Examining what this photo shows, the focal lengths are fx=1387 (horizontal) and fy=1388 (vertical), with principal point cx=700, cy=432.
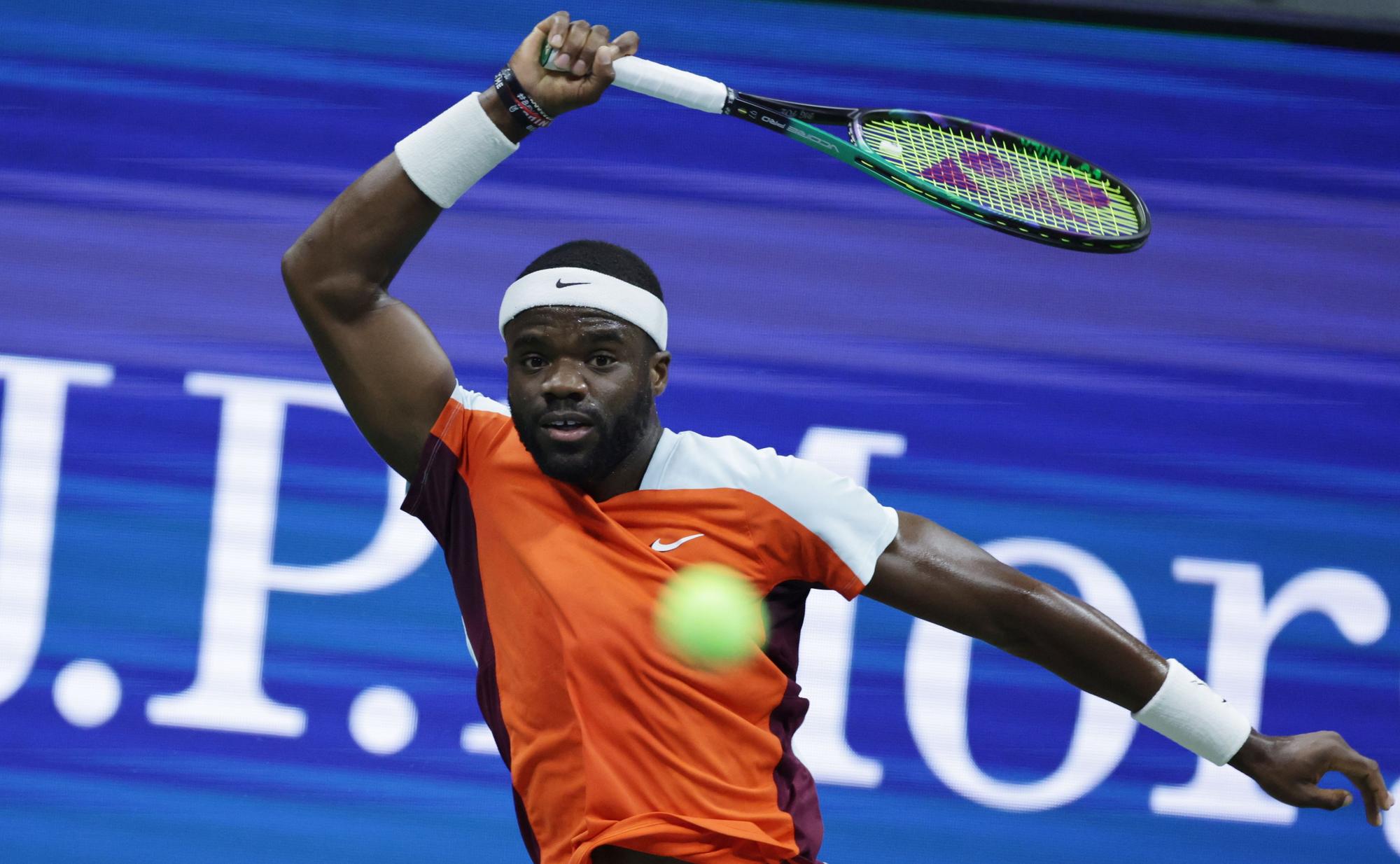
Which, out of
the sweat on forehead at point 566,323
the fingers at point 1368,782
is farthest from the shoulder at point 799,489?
the fingers at point 1368,782

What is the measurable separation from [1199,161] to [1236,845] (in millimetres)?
1663

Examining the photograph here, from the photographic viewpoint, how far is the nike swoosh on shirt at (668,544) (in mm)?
2068

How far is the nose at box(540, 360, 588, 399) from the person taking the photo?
201cm

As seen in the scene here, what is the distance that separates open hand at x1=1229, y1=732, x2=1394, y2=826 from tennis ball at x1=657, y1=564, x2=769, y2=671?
83cm

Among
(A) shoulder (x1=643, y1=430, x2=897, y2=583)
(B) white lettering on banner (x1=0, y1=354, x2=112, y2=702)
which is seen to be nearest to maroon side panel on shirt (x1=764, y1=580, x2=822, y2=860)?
(A) shoulder (x1=643, y1=430, x2=897, y2=583)

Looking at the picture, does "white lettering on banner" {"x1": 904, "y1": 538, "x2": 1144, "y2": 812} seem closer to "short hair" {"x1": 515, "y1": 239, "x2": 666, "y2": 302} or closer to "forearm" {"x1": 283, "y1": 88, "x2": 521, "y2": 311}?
"short hair" {"x1": 515, "y1": 239, "x2": 666, "y2": 302}

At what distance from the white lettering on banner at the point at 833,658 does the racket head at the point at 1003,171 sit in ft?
3.21

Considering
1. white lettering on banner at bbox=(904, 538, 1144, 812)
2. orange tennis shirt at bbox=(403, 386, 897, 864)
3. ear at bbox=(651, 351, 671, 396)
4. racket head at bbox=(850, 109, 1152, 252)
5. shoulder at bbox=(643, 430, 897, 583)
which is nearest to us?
orange tennis shirt at bbox=(403, 386, 897, 864)

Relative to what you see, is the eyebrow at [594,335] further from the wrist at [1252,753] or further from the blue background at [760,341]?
the blue background at [760,341]

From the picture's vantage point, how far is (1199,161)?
3416 millimetres

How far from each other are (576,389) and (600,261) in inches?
8.9


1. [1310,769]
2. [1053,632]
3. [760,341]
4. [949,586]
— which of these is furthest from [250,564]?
[1310,769]

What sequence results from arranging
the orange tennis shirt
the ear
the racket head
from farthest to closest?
the racket head < the ear < the orange tennis shirt

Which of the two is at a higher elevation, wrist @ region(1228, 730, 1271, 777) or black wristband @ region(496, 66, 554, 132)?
black wristband @ region(496, 66, 554, 132)
